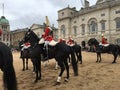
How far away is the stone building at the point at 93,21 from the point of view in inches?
1864

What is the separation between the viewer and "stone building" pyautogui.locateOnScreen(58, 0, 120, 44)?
47344mm

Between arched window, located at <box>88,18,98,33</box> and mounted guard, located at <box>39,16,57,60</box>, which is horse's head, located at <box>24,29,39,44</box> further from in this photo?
arched window, located at <box>88,18,98,33</box>

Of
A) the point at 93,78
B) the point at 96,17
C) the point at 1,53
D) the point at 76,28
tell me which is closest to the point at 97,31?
the point at 96,17

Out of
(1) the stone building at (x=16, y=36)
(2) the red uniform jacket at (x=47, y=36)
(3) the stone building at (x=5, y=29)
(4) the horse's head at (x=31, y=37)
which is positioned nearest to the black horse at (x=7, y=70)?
(2) the red uniform jacket at (x=47, y=36)

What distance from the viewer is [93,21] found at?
5166 cm

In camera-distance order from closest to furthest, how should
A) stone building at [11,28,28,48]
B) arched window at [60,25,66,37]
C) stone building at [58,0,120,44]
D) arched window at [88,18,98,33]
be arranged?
1. stone building at [58,0,120,44]
2. arched window at [88,18,98,33]
3. arched window at [60,25,66,37]
4. stone building at [11,28,28,48]

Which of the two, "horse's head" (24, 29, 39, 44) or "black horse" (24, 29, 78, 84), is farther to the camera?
"horse's head" (24, 29, 39, 44)

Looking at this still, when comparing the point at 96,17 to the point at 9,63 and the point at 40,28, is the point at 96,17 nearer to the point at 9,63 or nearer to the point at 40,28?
the point at 40,28

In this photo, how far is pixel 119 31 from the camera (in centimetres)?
4625

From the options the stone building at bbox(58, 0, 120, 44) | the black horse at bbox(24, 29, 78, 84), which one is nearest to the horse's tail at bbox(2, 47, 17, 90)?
the black horse at bbox(24, 29, 78, 84)

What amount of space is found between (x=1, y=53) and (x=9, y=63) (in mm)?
494

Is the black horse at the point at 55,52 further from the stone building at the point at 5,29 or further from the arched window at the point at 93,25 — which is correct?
the stone building at the point at 5,29

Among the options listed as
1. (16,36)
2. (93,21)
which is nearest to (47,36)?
(93,21)

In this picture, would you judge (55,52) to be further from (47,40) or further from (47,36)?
(47,36)
